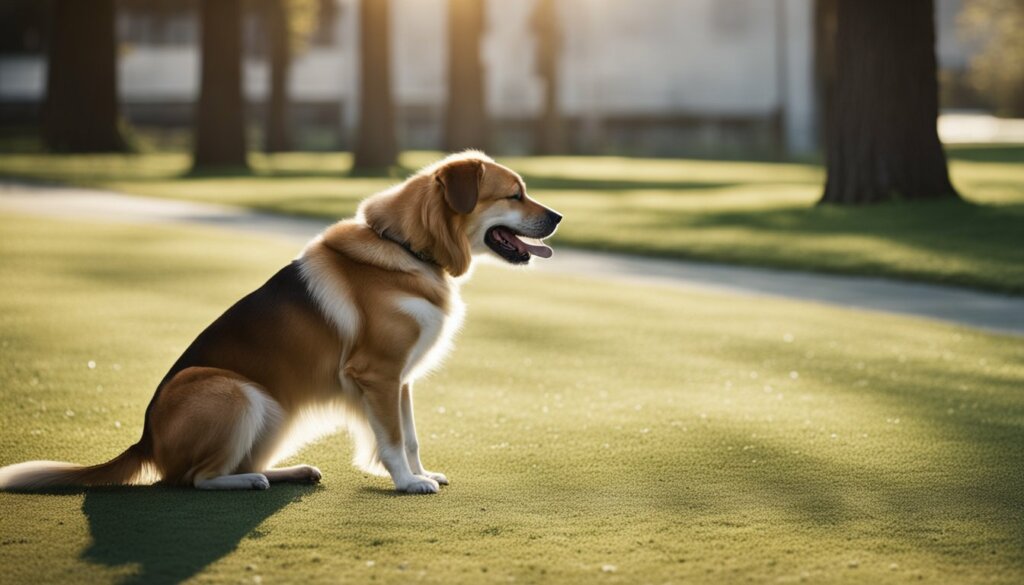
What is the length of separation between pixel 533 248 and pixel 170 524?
2206 mm

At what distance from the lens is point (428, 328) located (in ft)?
21.3

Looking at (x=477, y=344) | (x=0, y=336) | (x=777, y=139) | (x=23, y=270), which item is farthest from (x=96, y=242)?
(x=777, y=139)

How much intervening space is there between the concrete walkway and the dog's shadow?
8.20m

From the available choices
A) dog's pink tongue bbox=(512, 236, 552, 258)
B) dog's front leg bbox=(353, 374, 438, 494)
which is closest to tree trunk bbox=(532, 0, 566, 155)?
dog's pink tongue bbox=(512, 236, 552, 258)

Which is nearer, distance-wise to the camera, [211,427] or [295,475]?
[211,427]

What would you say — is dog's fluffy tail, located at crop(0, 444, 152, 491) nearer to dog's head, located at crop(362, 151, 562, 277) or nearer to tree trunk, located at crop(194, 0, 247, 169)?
dog's head, located at crop(362, 151, 562, 277)

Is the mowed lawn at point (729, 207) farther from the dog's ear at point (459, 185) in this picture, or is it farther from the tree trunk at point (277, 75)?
the tree trunk at point (277, 75)

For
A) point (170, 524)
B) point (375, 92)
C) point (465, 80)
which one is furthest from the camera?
point (465, 80)

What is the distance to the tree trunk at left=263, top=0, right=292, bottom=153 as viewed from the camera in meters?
52.0

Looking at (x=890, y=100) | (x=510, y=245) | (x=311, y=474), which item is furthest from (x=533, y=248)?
(x=890, y=100)

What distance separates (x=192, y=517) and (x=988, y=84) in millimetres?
67061

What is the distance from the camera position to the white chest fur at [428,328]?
6.47 m

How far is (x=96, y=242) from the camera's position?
19062 millimetres

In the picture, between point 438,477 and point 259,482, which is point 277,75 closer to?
point 438,477
